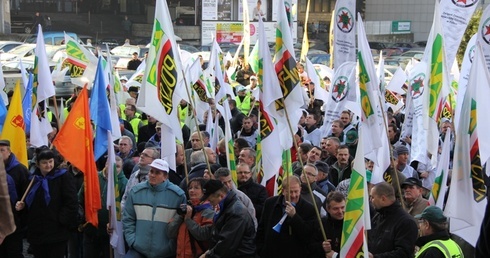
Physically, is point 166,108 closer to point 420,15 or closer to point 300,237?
point 300,237

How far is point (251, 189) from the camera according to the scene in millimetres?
8211

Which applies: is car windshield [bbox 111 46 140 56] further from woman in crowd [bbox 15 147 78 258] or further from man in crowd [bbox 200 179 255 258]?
man in crowd [bbox 200 179 255 258]

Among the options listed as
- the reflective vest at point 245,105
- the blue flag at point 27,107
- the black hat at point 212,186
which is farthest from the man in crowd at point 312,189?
the reflective vest at point 245,105

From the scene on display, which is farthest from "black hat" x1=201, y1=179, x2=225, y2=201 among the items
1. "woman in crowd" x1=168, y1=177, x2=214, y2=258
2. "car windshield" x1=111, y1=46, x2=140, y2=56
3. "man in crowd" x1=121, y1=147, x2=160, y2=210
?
"car windshield" x1=111, y1=46, x2=140, y2=56

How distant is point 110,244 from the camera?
8547mm

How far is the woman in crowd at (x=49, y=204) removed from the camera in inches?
327

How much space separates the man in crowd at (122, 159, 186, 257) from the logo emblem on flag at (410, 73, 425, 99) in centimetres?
526

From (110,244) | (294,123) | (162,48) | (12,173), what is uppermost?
(162,48)

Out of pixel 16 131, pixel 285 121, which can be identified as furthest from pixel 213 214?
pixel 16 131

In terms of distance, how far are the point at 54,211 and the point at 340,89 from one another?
212 inches

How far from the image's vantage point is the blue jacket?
7.70 meters

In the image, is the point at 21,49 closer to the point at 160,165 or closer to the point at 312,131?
the point at 312,131

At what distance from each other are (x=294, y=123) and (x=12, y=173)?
9.00ft

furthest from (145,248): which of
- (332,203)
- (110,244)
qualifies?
(332,203)
